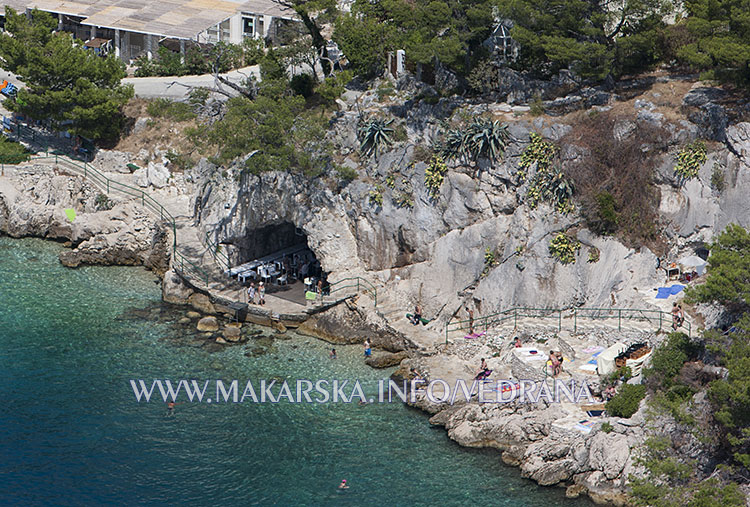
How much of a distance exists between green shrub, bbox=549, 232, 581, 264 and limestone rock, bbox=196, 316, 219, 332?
21372 millimetres

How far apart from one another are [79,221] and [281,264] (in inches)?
658

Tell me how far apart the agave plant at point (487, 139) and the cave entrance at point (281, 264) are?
13.5m

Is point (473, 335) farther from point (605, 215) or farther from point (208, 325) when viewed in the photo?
point (208, 325)

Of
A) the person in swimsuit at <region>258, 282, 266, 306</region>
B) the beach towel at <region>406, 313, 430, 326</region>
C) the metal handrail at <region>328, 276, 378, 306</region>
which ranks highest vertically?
the metal handrail at <region>328, 276, 378, 306</region>

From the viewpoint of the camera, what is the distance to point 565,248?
60406mm

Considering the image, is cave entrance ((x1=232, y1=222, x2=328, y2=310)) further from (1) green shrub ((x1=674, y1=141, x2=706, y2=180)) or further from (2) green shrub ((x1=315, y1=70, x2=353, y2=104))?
(1) green shrub ((x1=674, y1=141, x2=706, y2=180))

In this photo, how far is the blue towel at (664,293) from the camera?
57.2 meters

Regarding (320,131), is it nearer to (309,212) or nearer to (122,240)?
(309,212)

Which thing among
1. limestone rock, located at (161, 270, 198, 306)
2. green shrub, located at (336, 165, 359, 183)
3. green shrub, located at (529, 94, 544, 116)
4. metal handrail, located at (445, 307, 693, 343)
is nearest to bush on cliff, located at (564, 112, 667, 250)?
green shrub, located at (529, 94, 544, 116)

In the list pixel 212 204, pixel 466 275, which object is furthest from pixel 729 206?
pixel 212 204

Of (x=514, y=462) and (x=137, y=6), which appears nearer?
(x=514, y=462)

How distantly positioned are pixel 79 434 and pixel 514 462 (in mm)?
22089

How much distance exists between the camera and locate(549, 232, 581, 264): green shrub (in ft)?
198

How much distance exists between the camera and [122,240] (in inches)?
2928
